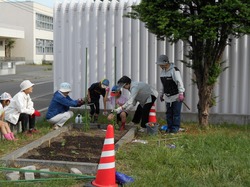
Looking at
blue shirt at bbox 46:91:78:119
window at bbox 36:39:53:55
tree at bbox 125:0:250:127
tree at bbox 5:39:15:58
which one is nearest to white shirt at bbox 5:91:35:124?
blue shirt at bbox 46:91:78:119

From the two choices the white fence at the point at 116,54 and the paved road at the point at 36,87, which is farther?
the paved road at the point at 36,87

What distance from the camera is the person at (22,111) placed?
7500 mm

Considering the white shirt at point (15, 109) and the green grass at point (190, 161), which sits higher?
the white shirt at point (15, 109)

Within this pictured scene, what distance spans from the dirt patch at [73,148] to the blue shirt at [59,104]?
2.02 ft

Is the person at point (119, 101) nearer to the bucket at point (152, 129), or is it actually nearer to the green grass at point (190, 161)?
the bucket at point (152, 129)

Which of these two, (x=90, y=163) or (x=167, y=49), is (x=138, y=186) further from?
(x=167, y=49)

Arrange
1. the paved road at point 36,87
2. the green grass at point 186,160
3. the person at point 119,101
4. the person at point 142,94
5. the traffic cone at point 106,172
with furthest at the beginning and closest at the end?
the paved road at point 36,87 < the person at point 119,101 < the person at point 142,94 < the green grass at point 186,160 < the traffic cone at point 106,172

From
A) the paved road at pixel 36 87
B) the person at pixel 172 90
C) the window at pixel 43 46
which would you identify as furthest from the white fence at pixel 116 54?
the window at pixel 43 46

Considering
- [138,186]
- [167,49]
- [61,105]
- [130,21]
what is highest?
[130,21]

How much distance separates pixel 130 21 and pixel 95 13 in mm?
929

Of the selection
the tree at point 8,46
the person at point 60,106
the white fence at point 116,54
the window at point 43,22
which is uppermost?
the window at point 43,22

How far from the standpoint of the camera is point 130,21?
32.4 ft

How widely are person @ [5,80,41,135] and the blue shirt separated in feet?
2.27

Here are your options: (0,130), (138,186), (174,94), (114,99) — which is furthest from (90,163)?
(114,99)
